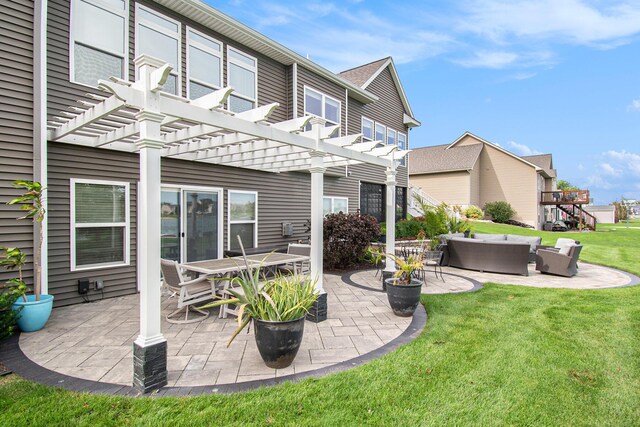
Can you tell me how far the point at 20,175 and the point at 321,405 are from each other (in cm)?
530

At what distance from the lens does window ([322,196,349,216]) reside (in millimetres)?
11357

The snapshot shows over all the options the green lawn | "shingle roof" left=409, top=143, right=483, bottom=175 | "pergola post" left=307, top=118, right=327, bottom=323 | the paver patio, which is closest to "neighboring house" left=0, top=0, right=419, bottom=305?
"pergola post" left=307, top=118, right=327, bottom=323

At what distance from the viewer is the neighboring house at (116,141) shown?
4.82m

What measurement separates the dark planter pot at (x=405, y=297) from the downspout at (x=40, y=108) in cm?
530

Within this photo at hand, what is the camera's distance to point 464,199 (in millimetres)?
25156

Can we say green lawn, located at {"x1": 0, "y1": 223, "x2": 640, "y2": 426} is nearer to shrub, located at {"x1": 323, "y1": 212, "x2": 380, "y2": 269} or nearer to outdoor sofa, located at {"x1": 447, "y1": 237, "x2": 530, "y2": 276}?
outdoor sofa, located at {"x1": 447, "y1": 237, "x2": 530, "y2": 276}

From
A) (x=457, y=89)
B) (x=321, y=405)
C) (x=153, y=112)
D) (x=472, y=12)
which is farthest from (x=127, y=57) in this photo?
(x=457, y=89)

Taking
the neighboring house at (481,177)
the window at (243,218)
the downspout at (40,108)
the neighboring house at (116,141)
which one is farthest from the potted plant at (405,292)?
the neighboring house at (481,177)

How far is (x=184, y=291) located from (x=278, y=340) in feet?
7.26

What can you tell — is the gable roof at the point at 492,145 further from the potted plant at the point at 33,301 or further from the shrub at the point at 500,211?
the potted plant at the point at 33,301

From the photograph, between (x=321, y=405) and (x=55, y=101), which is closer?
(x=321, y=405)

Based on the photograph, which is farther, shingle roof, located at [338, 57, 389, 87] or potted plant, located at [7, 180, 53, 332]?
shingle roof, located at [338, 57, 389, 87]

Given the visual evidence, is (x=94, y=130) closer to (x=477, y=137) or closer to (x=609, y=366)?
(x=609, y=366)

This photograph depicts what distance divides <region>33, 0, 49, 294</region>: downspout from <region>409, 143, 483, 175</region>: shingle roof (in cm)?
2513
